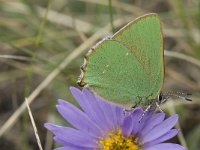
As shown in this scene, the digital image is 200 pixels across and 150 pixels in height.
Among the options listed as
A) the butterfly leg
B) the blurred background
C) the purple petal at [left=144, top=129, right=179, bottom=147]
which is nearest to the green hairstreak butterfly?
the butterfly leg

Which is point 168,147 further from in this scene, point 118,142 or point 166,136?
point 118,142

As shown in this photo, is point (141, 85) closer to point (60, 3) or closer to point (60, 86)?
point (60, 86)

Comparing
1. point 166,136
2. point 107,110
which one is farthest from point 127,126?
point 166,136

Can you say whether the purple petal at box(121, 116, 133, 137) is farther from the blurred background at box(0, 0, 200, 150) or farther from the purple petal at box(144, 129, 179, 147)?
the blurred background at box(0, 0, 200, 150)

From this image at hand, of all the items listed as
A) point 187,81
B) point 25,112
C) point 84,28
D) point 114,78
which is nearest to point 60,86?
point 25,112

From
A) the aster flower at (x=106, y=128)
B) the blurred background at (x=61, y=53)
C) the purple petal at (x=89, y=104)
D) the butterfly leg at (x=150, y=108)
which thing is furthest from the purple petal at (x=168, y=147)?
the blurred background at (x=61, y=53)
